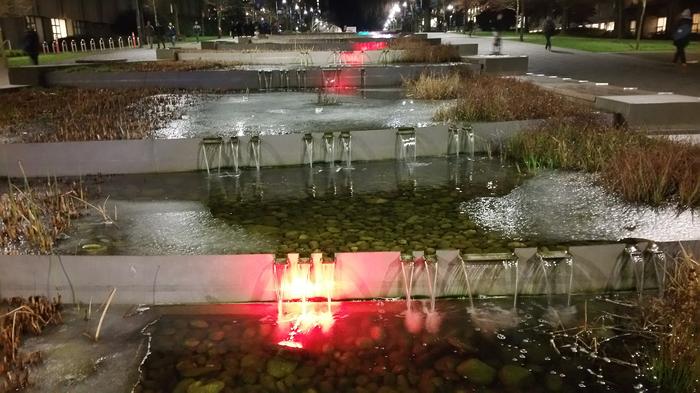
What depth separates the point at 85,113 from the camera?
12.4 meters

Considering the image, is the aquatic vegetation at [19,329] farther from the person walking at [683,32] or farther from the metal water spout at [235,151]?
the person walking at [683,32]

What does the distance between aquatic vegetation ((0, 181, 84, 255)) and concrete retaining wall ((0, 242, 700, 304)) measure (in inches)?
37.9

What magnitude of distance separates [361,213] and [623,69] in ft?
50.2

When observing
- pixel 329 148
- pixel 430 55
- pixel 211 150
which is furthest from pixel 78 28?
pixel 329 148

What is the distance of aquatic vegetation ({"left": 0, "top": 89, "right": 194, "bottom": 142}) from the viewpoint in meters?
10.2

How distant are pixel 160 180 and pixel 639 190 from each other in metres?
6.63

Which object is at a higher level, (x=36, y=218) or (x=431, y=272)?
(x=36, y=218)

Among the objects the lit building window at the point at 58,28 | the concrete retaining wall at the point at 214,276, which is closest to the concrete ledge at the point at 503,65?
the concrete retaining wall at the point at 214,276

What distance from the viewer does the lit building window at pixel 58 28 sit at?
44.3 meters

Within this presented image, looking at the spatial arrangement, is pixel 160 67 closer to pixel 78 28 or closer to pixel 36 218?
pixel 36 218

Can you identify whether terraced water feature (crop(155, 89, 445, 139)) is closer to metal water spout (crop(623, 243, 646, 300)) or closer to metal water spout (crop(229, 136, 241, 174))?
metal water spout (crop(229, 136, 241, 174))

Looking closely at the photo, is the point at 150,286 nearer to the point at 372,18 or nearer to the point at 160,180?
the point at 160,180

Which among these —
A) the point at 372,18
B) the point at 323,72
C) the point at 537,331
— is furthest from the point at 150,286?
the point at 372,18

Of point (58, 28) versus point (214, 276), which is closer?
point (214, 276)
